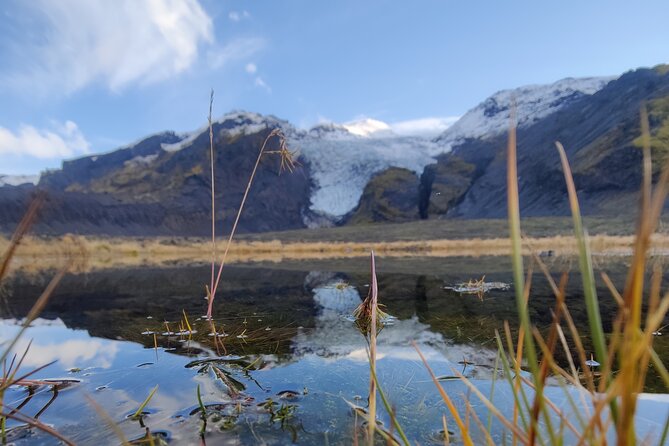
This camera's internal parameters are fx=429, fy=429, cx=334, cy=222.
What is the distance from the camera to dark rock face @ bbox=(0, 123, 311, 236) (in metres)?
71.6

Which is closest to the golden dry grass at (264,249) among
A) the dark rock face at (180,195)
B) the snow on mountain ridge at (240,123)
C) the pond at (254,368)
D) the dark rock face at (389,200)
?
the pond at (254,368)

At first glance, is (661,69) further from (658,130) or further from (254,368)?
(254,368)

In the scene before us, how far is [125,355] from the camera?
3.80 meters

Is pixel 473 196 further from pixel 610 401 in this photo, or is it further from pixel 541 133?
pixel 610 401

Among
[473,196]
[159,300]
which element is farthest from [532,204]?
[159,300]

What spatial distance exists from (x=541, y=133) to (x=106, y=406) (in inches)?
3637

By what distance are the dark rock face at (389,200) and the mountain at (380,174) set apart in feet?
0.70

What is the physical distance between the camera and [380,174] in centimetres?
9256

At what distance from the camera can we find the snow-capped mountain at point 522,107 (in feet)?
327

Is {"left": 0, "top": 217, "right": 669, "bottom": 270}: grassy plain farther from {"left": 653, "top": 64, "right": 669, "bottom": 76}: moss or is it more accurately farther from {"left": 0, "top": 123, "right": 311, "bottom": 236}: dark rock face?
{"left": 653, "top": 64, "right": 669, "bottom": 76}: moss

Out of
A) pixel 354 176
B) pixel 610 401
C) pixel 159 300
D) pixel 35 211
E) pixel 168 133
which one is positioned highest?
pixel 168 133

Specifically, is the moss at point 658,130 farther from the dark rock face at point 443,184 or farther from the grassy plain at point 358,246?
the dark rock face at point 443,184

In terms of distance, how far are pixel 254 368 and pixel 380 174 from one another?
9067 centimetres

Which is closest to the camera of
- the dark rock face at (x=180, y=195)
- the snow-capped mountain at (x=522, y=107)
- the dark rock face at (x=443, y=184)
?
the dark rock face at (x=180, y=195)
